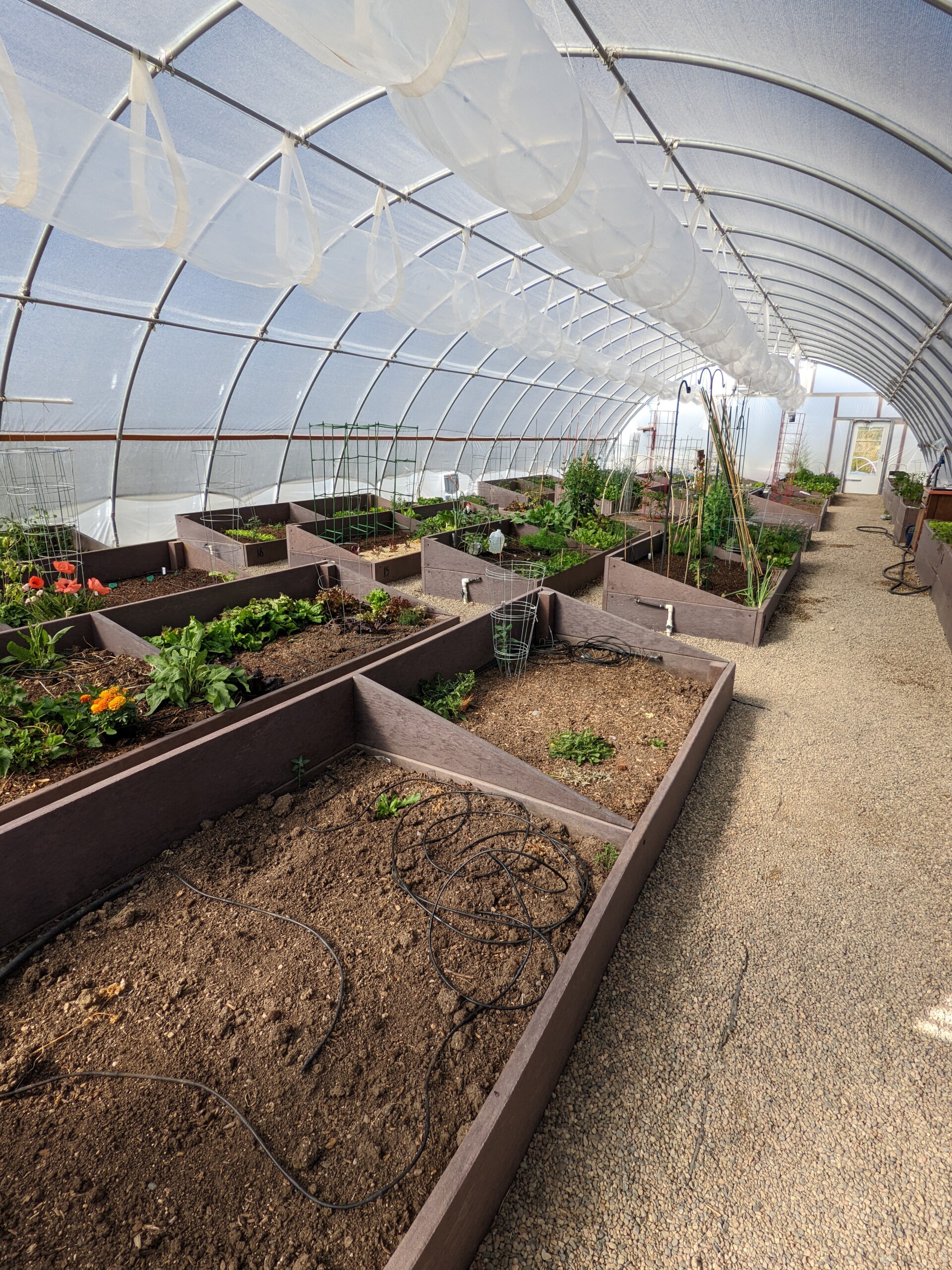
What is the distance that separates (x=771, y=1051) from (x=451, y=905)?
1214mm

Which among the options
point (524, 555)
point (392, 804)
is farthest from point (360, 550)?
point (392, 804)

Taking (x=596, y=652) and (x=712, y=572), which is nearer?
(x=596, y=652)

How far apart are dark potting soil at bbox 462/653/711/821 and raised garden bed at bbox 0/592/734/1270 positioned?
1.01ft

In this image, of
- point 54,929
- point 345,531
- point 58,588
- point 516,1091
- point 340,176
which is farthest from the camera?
point 345,531

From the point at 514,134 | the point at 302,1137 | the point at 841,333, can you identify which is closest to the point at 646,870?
the point at 302,1137

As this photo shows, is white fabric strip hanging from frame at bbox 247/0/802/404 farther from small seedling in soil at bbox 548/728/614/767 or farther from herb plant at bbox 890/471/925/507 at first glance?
herb plant at bbox 890/471/925/507

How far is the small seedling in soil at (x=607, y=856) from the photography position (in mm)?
2768

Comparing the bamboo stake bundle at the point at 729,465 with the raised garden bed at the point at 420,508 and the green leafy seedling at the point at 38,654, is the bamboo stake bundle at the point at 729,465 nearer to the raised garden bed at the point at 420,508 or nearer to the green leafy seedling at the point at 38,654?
the raised garden bed at the point at 420,508

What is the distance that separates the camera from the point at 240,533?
347 inches

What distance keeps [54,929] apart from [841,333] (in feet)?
53.9

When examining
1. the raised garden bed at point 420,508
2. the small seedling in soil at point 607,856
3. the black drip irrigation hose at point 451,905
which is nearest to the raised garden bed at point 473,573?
the raised garden bed at point 420,508

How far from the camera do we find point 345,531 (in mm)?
9703

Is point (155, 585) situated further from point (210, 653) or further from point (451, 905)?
point (451, 905)

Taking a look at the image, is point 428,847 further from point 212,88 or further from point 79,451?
point 79,451
